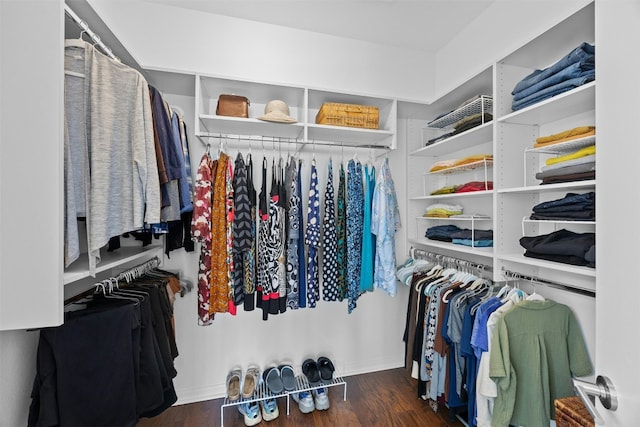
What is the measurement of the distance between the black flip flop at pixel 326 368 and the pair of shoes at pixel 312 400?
0.08m

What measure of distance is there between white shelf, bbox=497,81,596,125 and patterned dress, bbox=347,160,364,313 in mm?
870

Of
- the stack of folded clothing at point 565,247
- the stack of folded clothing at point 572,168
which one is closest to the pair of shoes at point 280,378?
the stack of folded clothing at point 565,247

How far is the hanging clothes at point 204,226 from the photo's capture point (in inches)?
61.1

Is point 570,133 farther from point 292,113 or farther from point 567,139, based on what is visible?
point 292,113

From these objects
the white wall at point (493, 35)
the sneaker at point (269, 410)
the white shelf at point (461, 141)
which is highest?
the white wall at point (493, 35)

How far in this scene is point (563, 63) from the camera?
1.21m

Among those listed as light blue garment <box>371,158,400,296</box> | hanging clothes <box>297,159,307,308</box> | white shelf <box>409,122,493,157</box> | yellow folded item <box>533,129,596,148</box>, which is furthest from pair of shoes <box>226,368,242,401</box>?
yellow folded item <box>533,129,596,148</box>

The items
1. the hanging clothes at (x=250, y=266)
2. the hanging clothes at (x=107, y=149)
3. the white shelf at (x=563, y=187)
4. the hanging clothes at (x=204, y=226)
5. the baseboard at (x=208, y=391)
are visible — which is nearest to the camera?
the hanging clothes at (x=107, y=149)

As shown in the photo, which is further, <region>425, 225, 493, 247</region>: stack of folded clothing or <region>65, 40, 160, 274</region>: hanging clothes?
<region>425, 225, 493, 247</region>: stack of folded clothing

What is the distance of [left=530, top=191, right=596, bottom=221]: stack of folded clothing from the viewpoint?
115 cm

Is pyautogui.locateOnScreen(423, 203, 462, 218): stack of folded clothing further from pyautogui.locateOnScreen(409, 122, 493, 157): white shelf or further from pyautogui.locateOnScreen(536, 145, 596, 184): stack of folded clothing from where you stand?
pyautogui.locateOnScreen(536, 145, 596, 184): stack of folded clothing

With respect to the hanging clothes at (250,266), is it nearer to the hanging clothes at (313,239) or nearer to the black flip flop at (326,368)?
the hanging clothes at (313,239)

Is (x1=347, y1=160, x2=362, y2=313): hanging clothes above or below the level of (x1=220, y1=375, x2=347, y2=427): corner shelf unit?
above

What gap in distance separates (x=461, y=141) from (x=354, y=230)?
3.09 feet
